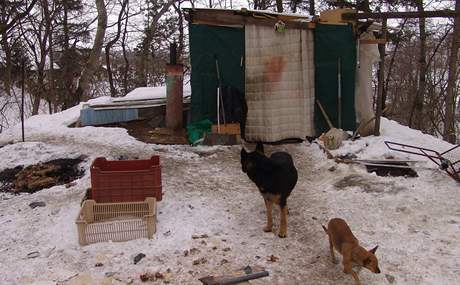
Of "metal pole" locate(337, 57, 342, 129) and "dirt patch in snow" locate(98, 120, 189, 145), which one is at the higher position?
"metal pole" locate(337, 57, 342, 129)

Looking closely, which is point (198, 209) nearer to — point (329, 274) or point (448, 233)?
point (329, 274)

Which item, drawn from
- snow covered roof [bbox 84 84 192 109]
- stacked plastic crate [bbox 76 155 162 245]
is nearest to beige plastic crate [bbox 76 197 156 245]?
stacked plastic crate [bbox 76 155 162 245]

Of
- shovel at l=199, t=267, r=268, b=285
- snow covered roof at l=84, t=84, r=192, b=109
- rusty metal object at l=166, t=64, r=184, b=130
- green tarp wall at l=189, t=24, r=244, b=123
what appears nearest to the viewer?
shovel at l=199, t=267, r=268, b=285

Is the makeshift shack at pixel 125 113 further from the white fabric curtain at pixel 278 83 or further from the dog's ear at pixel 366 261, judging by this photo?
the dog's ear at pixel 366 261

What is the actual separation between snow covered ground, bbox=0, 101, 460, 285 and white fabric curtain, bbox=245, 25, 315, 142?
1.75m

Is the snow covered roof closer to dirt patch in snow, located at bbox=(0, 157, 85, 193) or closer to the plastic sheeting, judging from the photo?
dirt patch in snow, located at bbox=(0, 157, 85, 193)

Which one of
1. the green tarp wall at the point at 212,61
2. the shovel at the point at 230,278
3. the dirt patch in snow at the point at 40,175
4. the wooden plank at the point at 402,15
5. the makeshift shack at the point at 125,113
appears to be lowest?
the shovel at the point at 230,278

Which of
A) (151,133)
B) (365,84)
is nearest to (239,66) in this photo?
(151,133)

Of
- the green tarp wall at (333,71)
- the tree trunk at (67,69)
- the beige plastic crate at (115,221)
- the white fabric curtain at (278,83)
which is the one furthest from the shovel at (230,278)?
the tree trunk at (67,69)

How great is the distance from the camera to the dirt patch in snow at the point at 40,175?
6.74 meters

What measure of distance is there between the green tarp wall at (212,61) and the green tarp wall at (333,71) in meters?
1.83

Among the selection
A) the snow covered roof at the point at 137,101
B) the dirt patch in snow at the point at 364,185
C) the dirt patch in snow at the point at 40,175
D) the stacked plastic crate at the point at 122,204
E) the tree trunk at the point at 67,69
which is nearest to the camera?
the stacked plastic crate at the point at 122,204

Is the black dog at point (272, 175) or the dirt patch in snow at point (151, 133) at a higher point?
the dirt patch in snow at point (151, 133)

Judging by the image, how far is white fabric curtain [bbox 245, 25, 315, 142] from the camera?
9.50 metres
